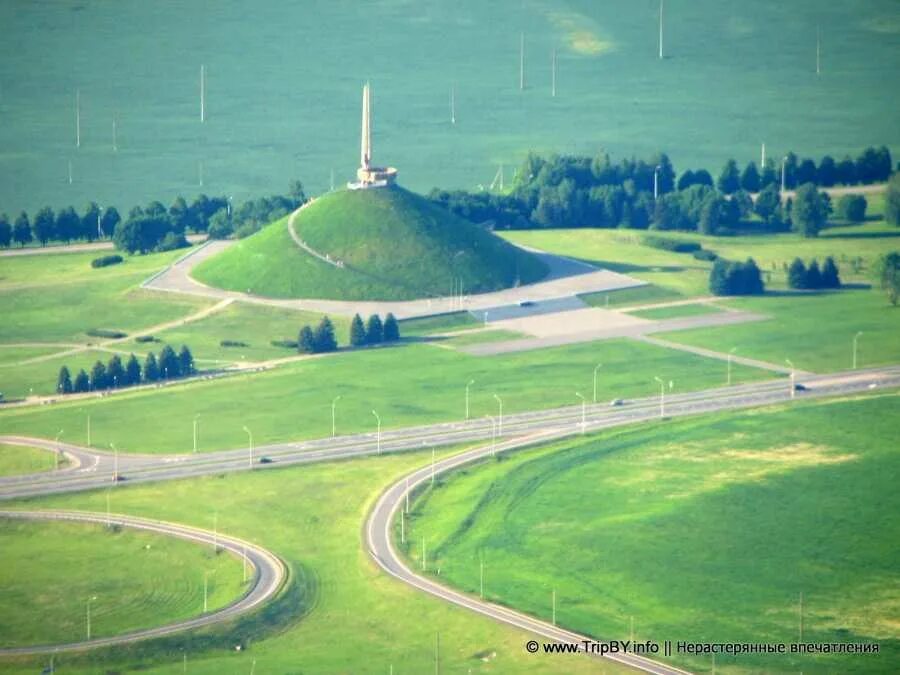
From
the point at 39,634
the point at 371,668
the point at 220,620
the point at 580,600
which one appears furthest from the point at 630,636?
the point at 39,634

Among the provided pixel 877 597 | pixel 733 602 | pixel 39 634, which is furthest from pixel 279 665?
pixel 877 597

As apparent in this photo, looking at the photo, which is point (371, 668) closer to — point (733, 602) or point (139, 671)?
point (139, 671)

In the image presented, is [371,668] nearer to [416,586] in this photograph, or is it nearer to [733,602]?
[416,586]

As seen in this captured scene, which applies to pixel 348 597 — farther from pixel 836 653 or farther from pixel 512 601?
pixel 836 653

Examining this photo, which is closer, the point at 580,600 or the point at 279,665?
the point at 279,665

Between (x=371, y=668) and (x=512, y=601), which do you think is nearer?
(x=371, y=668)

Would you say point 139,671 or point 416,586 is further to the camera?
point 416,586

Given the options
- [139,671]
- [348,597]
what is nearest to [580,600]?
[348,597]
